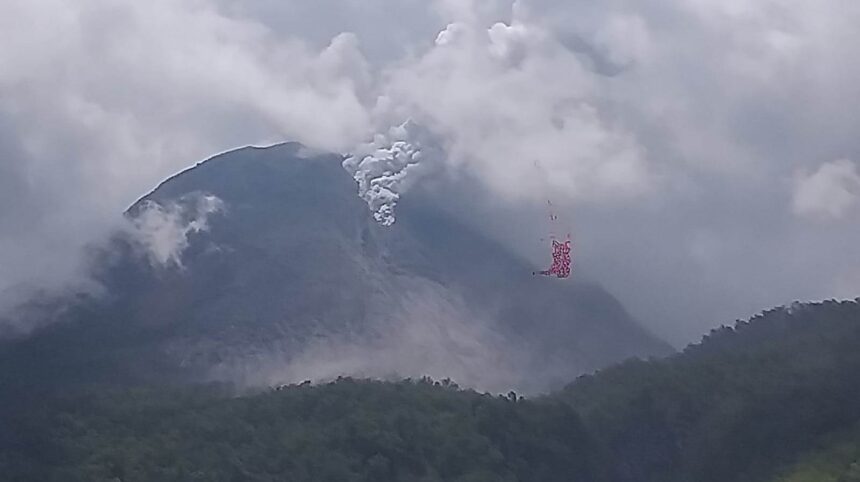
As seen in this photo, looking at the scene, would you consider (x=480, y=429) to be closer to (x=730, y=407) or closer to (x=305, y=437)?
(x=305, y=437)

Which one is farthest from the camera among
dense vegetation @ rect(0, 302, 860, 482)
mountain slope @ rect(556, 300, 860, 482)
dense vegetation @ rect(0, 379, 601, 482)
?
mountain slope @ rect(556, 300, 860, 482)

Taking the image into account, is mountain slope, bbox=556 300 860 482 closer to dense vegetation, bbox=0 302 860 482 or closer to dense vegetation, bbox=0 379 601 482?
dense vegetation, bbox=0 302 860 482

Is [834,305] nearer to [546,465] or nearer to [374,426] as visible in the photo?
[546,465]

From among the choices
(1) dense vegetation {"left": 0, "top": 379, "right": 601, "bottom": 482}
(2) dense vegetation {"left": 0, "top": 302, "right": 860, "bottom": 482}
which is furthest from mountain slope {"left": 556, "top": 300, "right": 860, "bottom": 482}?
(1) dense vegetation {"left": 0, "top": 379, "right": 601, "bottom": 482}

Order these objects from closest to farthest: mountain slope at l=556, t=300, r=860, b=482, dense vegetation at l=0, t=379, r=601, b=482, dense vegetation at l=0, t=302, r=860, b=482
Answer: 1. dense vegetation at l=0, t=379, r=601, b=482
2. dense vegetation at l=0, t=302, r=860, b=482
3. mountain slope at l=556, t=300, r=860, b=482

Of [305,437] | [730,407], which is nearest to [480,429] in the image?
[305,437]

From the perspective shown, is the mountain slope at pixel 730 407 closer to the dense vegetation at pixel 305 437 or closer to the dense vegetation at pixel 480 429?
the dense vegetation at pixel 480 429

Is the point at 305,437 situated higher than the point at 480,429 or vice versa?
the point at 480,429

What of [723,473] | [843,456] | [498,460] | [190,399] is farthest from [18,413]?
[843,456]

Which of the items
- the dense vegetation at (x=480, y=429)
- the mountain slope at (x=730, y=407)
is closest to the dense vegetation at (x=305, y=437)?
the dense vegetation at (x=480, y=429)

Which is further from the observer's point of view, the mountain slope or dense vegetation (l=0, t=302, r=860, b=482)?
the mountain slope
